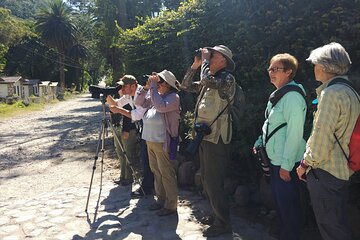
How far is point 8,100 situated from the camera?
2933 centimetres

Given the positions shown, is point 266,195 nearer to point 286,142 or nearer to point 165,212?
point 165,212

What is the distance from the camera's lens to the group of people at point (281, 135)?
2.51 metres

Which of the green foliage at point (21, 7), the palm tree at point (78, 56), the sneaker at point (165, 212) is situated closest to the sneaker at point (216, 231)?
the sneaker at point (165, 212)

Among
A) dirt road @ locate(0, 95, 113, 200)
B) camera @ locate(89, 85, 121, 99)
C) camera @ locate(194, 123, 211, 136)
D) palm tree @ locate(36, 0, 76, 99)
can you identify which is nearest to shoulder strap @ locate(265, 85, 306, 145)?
camera @ locate(194, 123, 211, 136)

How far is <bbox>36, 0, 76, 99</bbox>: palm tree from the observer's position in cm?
4897

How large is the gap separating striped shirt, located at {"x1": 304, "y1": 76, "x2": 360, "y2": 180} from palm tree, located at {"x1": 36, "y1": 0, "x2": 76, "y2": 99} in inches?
1903

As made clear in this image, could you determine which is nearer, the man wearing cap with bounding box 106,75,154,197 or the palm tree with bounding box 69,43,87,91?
the man wearing cap with bounding box 106,75,154,197

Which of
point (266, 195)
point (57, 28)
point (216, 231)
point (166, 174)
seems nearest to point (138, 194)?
point (166, 174)

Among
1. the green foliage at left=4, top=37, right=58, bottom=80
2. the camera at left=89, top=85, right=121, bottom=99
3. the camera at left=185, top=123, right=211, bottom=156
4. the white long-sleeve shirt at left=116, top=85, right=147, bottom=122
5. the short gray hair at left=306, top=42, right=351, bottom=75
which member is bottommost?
the camera at left=185, top=123, right=211, bottom=156

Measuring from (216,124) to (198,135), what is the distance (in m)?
0.23

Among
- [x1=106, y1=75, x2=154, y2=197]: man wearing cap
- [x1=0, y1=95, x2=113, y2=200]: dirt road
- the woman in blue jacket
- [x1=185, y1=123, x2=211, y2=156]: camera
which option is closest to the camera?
the woman in blue jacket

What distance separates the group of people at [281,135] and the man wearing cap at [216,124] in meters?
0.01

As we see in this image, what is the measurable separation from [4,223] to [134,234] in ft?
5.62

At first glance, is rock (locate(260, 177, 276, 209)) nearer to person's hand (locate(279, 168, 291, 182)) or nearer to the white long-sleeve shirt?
person's hand (locate(279, 168, 291, 182))
